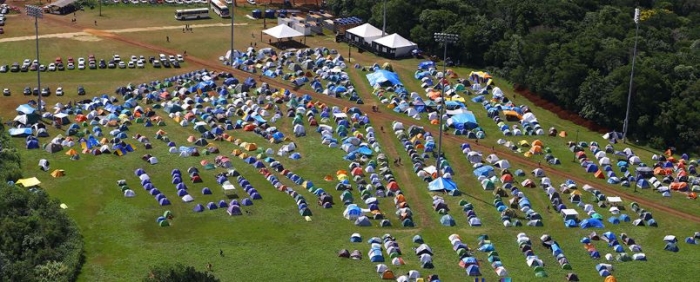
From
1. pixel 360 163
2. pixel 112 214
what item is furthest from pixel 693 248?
pixel 112 214

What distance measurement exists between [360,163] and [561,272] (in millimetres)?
27329

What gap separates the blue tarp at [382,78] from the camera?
121 m

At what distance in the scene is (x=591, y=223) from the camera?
8419cm

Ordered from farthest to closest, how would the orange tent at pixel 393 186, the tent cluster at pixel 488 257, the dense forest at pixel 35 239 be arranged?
1. the orange tent at pixel 393 186
2. the tent cluster at pixel 488 257
3. the dense forest at pixel 35 239

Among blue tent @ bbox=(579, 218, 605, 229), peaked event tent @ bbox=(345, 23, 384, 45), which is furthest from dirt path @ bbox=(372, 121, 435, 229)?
peaked event tent @ bbox=(345, 23, 384, 45)

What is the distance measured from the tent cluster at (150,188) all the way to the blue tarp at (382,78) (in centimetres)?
3833

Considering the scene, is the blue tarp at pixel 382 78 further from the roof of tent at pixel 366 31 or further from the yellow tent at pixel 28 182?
the yellow tent at pixel 28 182

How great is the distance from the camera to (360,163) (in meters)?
96.8

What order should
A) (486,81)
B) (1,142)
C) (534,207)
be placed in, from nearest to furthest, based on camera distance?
(534,207)
(1,142)
(486,81)

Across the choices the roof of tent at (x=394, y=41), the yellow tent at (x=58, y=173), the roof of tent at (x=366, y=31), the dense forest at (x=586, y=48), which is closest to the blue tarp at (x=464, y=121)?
the dense forest at (x=586, y=48)

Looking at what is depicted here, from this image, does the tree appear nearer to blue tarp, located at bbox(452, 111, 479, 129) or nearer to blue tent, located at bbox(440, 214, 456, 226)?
blue tent, located at bbox(440, 214, 456, 226)

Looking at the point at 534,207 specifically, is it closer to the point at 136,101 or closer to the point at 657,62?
the point at 657,62

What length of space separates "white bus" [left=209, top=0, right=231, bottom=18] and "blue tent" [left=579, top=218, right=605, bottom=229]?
86.4 metres

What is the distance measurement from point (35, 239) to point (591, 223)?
4633 centimetres
